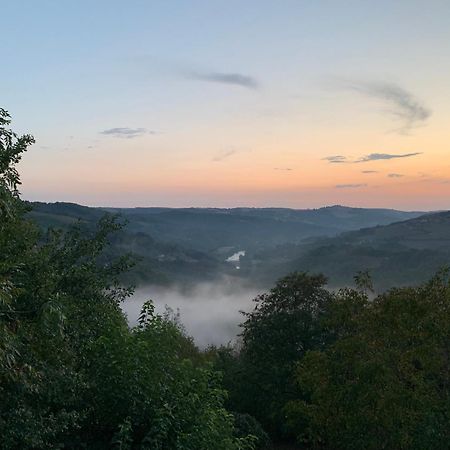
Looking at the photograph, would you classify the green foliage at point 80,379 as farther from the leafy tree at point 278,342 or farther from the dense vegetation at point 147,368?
the leafy tree at point 278,342

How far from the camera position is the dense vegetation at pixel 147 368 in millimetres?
11227

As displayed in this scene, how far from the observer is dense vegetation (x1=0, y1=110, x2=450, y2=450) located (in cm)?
1123

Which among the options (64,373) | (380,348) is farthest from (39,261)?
(380,348)

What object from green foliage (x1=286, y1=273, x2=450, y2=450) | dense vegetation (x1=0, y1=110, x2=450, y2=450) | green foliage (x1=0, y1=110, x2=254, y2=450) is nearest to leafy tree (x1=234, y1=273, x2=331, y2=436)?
dense vegetation (x1=0, y1=110, x2=450, y2=450)

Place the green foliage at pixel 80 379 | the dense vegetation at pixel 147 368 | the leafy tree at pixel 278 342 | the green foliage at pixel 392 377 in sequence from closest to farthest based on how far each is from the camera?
the green foliage at pixel 80 379 < the dense vegetation at pixel 147 368 < the green foliage at pixel 392 377 < the leafy tree at pixel 278 342

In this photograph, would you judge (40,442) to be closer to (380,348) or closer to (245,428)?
(380,348)

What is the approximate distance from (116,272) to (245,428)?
1761 cm

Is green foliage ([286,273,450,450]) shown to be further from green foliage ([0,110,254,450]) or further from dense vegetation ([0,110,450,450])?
green foliage ([0,110,254,450])

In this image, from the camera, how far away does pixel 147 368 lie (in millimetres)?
13617

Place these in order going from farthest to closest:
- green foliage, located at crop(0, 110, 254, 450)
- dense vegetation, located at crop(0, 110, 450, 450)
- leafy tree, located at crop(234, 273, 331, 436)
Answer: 1. leafy tree, located at crop(234, 273, 331, 436)
2. dense vegetation, located at crop(0, 110, 450, 450)
3. green foliage, located at crop(0, 110, 254, 450)

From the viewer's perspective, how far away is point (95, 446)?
12.7 m

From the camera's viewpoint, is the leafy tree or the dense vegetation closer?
the dense vegetation

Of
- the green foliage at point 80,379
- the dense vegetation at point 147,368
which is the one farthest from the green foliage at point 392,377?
the green foliage at point 80,379

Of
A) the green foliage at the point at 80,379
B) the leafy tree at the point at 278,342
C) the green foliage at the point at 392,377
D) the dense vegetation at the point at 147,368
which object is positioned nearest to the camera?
the green foliage at the point at 80,379
